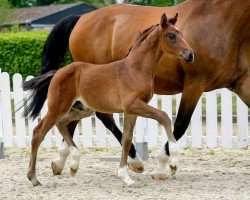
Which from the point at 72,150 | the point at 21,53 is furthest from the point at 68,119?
the point at 21,53

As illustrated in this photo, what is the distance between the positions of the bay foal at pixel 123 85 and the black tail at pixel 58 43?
1847mm

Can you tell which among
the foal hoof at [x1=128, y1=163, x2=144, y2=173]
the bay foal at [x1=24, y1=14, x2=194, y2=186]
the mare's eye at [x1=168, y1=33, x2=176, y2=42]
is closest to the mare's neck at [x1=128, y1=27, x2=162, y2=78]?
the bay foal at [x1=24, y1=14, x2=194, y2=186]

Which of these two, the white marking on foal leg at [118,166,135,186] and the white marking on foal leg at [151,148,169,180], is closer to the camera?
the white marking on foal leg at [118,166,135,186]

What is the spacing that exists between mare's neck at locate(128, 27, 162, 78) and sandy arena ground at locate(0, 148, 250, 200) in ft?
3.72

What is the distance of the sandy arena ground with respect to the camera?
629 centimetres

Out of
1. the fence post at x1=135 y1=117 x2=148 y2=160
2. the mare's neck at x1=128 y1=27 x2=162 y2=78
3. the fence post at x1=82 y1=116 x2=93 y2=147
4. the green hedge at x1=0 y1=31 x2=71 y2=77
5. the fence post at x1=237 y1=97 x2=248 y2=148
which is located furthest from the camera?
the green hedge at x1=0 y1=31 x2=71 y2=77

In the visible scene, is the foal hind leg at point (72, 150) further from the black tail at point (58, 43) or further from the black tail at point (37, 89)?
the black tail at point (58, 43)

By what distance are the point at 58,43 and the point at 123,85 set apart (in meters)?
2.60

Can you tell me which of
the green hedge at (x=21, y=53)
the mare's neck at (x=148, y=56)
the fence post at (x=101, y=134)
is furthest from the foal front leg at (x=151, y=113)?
the green hedge at (x=21, y=53)

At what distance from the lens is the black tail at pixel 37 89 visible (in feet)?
23.4

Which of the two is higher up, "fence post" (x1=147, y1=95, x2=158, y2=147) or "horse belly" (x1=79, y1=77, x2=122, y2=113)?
"horse belly" (x1=79, y1=77, x2=122, y2=113)

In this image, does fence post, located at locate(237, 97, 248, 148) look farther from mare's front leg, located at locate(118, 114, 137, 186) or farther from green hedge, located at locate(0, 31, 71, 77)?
green hedge, located at locate(0, 31, 71, 77)

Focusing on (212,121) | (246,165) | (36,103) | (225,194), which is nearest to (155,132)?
(212,121)

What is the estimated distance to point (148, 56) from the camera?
21.3 feet
